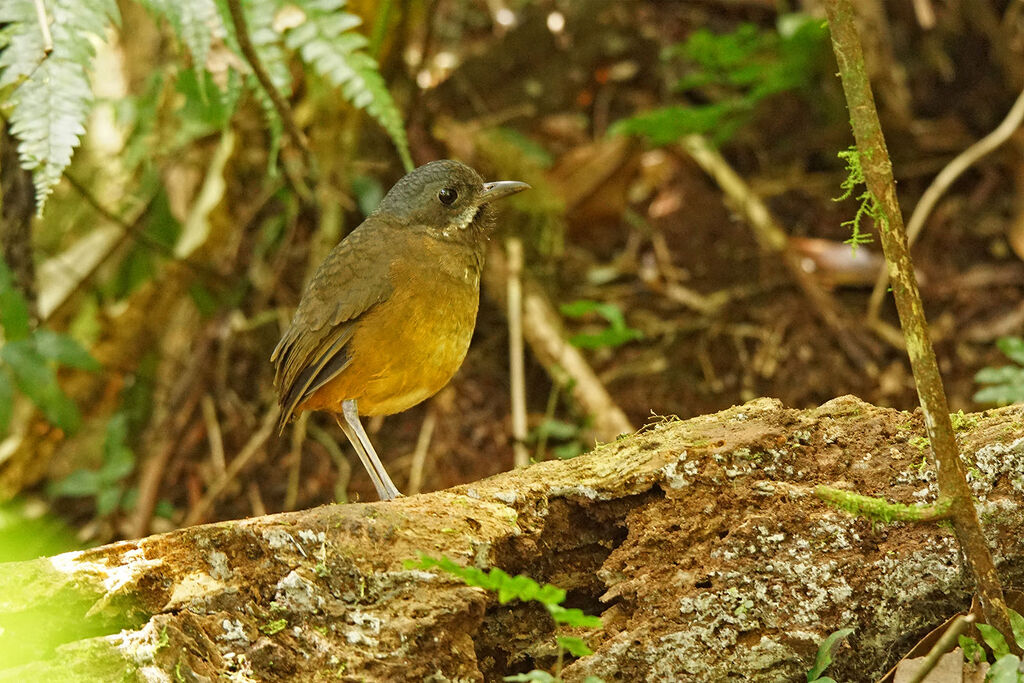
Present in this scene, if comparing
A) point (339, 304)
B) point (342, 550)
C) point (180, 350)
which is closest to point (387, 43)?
point (180, 350)

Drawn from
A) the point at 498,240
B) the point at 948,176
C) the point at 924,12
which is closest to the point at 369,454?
the point at 498,240

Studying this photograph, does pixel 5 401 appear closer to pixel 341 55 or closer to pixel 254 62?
pixel 254 62

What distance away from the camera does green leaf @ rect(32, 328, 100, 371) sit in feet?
15.2

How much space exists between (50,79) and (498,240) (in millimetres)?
3225

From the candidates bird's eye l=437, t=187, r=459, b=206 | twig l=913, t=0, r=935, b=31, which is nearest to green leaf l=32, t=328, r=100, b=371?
bird's eye l=437, t=187, r=459, b=206

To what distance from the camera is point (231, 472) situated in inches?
223

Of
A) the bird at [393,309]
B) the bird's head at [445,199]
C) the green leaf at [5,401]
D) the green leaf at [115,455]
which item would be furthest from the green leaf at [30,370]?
the bird's head at [445,199]

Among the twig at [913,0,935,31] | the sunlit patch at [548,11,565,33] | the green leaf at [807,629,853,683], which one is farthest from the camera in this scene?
the sunlit patch at [548,11,565,33]

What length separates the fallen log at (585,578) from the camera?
243cm

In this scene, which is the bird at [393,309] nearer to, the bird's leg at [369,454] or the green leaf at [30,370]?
the bird's leg at [369,454]

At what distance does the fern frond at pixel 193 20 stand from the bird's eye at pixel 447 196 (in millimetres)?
1038

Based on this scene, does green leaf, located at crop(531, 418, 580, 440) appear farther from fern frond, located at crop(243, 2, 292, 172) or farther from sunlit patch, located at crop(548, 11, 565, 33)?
sunlit patch, located at crop(548, 11, 565, 33)

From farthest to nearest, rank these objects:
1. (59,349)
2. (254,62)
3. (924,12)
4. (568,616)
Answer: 1. (924,12)
2. (59,349)
3. (254,62)
4. (568,616)

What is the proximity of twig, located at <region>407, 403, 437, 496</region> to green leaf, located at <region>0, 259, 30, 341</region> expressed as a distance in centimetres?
204
